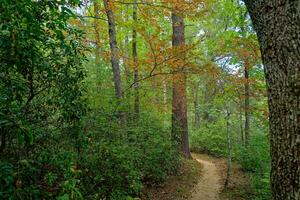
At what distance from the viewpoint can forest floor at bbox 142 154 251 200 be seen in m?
8.87

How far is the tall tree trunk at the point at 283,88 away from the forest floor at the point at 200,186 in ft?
17.9

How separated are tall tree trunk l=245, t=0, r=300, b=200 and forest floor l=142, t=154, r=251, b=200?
5442 millimetres

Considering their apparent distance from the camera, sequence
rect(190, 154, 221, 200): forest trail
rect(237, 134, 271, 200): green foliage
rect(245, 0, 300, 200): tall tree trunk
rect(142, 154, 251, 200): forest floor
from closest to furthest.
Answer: rect(245, 0, 300, 200): tall tree trunk
rect(237, 134, 271, 200): green foliage
rect(142, 154, 251, 200): forest floor
rect(190, 154, 221, 200): forest trail

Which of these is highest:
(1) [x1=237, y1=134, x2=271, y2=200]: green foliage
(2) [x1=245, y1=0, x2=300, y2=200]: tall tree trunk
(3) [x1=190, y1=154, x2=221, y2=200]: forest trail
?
(2) [x1=245, y1=0, x2=300, y2=200]: tall tree trunk

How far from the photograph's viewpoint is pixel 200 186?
34.2ft

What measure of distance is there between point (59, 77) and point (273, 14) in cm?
313

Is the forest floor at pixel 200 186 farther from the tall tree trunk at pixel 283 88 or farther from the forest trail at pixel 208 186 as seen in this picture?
the tall tree trunk at pixel 283 88

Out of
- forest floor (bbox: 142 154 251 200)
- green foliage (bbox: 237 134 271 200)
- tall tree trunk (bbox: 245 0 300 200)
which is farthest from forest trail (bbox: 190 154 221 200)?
tall tree trunk (bbox: 245 0 300 200)

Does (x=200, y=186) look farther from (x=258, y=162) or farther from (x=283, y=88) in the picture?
(x=283, y=88)

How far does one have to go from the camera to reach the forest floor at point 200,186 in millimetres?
8867

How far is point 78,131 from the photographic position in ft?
16.5

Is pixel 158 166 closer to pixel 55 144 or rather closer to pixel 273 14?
pixel 55 144

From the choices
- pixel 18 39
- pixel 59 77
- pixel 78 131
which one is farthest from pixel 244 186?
pixel 18 39

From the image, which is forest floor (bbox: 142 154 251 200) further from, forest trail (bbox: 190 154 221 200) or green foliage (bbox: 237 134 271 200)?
green foliage (bbox: 237 134 271 200)
